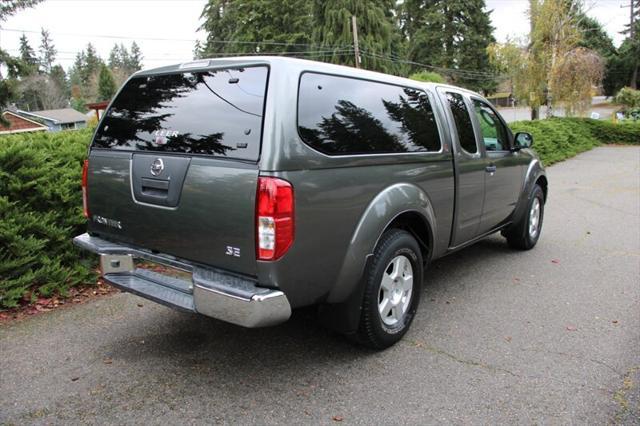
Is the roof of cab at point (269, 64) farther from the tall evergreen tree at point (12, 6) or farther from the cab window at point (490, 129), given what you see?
the tall evergreen tree at point (12, 6)

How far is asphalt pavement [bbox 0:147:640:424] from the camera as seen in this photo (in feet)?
9.32

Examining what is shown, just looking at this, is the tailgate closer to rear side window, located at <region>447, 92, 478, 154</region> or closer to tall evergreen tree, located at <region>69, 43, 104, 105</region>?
rear side window, located at <region>447, 92, 478, 154</region>

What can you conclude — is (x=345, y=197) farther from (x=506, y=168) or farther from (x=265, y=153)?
(x=506, y=168)

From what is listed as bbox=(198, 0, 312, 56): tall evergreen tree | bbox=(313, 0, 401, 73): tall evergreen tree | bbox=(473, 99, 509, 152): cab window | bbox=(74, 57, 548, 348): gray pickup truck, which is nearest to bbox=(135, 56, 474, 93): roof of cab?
bbox=(74, 57, 548, 348): gray pickup truck

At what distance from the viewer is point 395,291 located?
11.8 ft

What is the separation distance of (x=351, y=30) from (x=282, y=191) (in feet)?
118

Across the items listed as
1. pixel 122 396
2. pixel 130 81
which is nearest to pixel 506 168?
pixel 130 81

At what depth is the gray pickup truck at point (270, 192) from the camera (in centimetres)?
272

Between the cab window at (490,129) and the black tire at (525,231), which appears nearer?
the cab window at (490,129)

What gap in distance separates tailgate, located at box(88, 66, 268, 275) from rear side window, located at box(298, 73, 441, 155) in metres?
0.34

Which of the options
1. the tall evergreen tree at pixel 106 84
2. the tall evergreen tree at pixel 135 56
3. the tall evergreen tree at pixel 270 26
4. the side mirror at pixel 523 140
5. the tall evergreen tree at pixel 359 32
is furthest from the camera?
the tall evergreen tree at pixel 135 56

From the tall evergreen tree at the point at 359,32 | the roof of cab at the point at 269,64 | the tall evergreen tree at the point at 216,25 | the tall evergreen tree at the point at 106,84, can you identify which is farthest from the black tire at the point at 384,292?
the tall evergreen tree at the point at 106,84

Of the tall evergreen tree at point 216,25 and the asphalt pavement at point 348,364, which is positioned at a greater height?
the tall evergreen tree at point 216,25

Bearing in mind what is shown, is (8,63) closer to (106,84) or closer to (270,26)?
(270,26)
